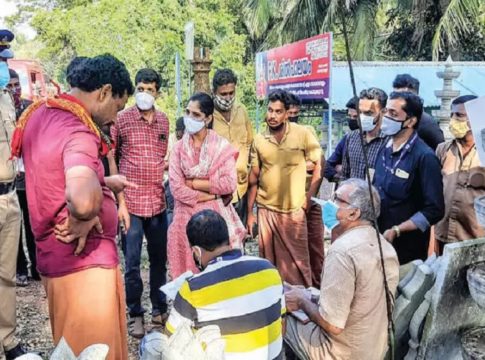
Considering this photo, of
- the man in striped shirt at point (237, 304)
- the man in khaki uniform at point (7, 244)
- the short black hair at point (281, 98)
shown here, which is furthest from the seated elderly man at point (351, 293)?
the man in khaki uniform at point (7, 244)

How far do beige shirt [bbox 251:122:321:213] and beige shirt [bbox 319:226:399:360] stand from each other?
1.67 m

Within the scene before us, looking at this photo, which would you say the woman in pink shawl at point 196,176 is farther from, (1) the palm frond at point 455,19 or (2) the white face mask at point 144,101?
(1) the palm frond at point 455,19

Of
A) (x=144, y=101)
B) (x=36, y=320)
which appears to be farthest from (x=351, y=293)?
(x=36, y=320)

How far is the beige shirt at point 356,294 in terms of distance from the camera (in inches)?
90.4

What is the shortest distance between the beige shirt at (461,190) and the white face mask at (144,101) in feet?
6.75

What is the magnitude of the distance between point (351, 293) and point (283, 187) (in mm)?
1851

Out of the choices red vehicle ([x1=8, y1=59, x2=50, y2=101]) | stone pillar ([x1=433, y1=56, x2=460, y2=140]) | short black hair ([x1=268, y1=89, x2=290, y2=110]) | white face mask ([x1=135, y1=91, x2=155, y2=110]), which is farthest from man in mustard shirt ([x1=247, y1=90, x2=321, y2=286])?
red vehicle ([x1=8, y1=59, x2=50, y2=101])

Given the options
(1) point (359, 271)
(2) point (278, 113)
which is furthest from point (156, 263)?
(1) point (359, 271)

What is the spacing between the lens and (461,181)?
3.49 meters

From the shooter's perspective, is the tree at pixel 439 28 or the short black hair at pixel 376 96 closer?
the short black hair at pixel 376 96

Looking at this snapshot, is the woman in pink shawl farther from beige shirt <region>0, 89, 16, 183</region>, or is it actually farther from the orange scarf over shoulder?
the orange scarf over shoulder

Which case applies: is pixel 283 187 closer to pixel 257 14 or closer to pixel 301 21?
pixel 301 21

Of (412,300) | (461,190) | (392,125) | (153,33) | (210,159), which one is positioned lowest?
(412,300)

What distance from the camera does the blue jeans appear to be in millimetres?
3527
